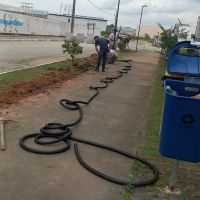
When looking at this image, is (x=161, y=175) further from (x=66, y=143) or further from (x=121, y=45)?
(x=121, y=45)

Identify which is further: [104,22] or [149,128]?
[104,22]

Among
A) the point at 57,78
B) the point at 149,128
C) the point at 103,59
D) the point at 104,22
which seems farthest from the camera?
the point at 104,22

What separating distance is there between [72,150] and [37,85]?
5909mm

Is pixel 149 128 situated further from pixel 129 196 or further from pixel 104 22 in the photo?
pixel 104 22

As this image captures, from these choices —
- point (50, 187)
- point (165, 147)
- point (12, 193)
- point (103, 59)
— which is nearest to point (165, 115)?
point (165, 147)

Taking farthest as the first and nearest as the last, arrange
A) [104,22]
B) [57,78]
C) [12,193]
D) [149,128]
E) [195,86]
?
1. [104,22]
2. [57,78]
3. [149,128]
4. [195,86]
5. [12,193]

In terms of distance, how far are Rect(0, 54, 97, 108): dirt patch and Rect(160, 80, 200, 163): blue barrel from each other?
4983 mm

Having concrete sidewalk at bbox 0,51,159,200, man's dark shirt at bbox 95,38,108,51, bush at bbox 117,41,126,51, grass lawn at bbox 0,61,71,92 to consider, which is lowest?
bush at bbox 117,41,126,51

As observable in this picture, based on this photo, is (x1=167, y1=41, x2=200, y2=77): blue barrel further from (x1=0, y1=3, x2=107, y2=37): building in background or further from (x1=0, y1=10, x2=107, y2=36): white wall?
(x1=0, y1=10, x2=107, y2=36): white wall

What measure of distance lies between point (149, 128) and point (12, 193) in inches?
166

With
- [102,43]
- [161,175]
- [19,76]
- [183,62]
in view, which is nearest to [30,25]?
[102,43]

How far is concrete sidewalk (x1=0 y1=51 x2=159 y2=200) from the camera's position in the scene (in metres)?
5.04

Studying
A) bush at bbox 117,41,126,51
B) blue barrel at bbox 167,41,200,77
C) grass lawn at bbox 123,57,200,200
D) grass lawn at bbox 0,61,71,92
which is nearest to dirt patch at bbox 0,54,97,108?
grass lawn at bbox 0,61,71,92

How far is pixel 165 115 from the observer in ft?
16.1
